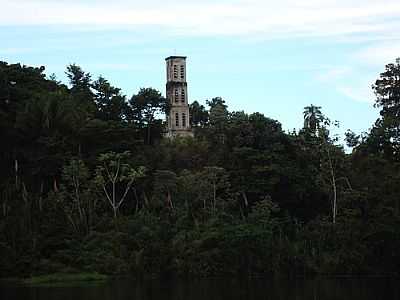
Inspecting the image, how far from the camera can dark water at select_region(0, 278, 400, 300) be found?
28719 millimetres

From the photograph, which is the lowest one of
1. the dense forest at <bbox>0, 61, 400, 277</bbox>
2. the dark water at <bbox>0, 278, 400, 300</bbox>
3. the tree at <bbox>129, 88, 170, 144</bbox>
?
the dark water at <bbox>0, 278, 400, 300</bbox>

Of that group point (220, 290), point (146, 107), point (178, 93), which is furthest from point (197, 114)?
point (220, 290)

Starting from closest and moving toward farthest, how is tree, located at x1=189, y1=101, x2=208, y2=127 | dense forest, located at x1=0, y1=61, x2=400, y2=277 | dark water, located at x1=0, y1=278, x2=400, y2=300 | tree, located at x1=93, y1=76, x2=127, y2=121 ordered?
dark water, located at x1=0, y1=278, x2=400, y2=300 → dense forest, located at x1=0, y1=61, x2=400, y2=277 → tree, located at x1=93, y1=76, x2=127, y2=121 → tree, located at x1=189, y1=101, x2=208, y2=127

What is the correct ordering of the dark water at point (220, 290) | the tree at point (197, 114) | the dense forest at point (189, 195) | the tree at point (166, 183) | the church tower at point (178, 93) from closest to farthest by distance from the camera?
the dark water at point (220, 290) < the dense forest at point (189, 195) < the tree at point (166, 183) < the church tower at point (178, 93) < the tree at point (197, 114)

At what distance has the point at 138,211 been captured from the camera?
148 ft

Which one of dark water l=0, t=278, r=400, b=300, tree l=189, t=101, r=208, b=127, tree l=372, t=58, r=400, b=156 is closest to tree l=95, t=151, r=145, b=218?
dark water l=0, t=278, r=400, b=300

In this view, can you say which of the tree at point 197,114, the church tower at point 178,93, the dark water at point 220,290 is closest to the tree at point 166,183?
the dark water at point 220,290

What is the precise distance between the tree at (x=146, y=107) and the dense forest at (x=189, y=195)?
2520 millimetres

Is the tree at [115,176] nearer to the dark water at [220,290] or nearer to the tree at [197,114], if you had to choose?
the dark water at [220,290]

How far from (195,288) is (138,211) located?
42.5ft

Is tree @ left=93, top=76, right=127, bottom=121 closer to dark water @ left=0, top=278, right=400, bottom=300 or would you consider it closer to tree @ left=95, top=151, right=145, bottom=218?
tree @ left=95, top=151, right=145, bottom=218

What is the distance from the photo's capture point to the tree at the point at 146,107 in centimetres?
5641

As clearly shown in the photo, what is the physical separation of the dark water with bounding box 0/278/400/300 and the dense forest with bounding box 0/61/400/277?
9.45ft

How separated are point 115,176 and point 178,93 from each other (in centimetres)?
3222
